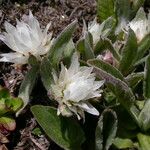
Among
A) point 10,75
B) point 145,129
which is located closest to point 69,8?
point 10,75

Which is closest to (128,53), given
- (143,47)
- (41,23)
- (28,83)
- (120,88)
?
(143,47)

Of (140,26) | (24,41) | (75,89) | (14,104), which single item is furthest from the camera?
(140,26)

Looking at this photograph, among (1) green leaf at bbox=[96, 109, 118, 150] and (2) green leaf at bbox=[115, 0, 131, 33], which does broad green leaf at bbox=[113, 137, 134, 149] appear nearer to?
(1) green leaf at bbox=[96, 109, 118, 150]

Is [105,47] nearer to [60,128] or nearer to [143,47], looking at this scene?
[143,47]

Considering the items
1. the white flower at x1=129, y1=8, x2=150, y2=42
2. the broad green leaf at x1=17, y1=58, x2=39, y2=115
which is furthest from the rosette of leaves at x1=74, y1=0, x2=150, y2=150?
the broad green leaf at x1=17, y1=58, x2=39, y2=115

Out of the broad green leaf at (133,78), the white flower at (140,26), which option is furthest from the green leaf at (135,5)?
the broad green leaf at (133,78)
